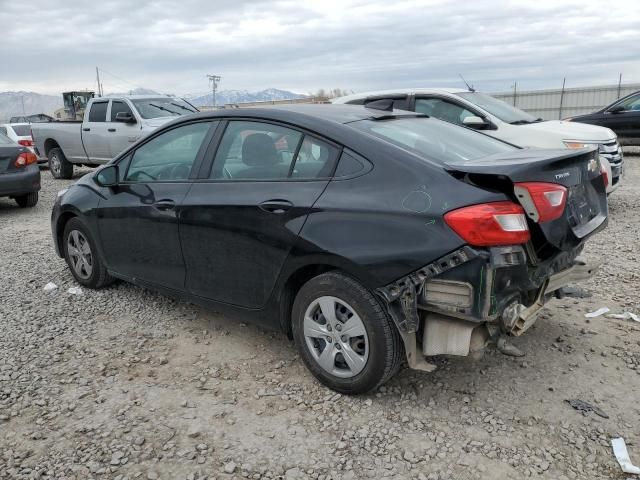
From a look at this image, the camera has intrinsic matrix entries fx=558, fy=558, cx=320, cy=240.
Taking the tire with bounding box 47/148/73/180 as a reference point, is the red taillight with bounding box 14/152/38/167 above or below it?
above

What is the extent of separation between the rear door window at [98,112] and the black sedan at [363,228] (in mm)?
9343

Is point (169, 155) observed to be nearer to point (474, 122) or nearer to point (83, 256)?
point (83, 256)

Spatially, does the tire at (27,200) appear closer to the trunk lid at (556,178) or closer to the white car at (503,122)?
the white car at (503,122)

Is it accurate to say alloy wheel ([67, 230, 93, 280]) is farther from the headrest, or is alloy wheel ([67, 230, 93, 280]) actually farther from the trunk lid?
the trunk lid

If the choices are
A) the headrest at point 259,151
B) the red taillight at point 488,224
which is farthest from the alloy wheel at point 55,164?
the red taillight at point 488,224

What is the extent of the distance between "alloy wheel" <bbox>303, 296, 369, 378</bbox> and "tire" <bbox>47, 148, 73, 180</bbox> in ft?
40.7

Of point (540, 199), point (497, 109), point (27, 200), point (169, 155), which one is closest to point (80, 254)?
point (169, 155)

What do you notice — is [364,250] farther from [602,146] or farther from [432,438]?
[602,146]

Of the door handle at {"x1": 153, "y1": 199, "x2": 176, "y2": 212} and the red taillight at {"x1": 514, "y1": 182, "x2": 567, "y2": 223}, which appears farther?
the door handle at {"x1": 153, "y1": 199, "x2": 176, "y2": 212}

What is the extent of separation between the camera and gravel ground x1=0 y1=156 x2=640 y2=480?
2.68 meters

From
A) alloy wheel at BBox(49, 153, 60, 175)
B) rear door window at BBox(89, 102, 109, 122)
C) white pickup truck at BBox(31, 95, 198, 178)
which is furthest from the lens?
alloy wheel at BBox(49, 153, 60, 175)

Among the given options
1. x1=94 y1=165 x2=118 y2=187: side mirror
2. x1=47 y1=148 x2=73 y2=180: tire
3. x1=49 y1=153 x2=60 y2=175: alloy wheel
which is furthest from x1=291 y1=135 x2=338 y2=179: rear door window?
x1=49 y1=153 x2=60 y2=175: alloy wheel

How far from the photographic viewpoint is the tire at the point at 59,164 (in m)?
13.8

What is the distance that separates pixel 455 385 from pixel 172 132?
105 inches
